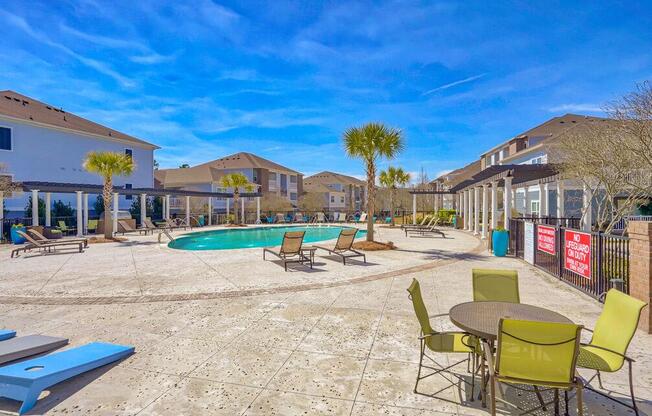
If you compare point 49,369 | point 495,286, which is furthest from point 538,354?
point 49,369

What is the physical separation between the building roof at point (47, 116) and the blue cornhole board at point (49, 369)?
27.2 metres

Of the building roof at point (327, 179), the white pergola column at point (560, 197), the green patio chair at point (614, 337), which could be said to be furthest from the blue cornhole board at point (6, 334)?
the building roof at point (327, 179)

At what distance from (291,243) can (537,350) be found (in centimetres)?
833

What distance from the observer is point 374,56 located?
15.5 metres

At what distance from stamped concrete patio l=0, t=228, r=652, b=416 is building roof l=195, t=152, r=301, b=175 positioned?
38.5 metres

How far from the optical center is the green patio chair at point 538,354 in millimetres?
2449

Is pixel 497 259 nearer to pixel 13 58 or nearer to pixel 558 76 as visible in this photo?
pixel 558 76

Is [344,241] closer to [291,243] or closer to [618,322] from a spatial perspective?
[291,243]

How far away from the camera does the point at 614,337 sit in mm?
3076

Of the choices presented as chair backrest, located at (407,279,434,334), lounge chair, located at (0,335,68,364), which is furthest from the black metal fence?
lounge chair, located at (0,335,68,364)

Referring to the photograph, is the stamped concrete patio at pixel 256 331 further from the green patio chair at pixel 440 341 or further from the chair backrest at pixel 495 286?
the chair backrest at pixel 495 286

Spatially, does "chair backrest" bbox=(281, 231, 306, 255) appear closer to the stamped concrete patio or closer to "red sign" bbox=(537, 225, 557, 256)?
the stamped concrete patio

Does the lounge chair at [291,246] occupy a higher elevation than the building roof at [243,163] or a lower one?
lower

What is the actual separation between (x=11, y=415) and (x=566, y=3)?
1550 cm
